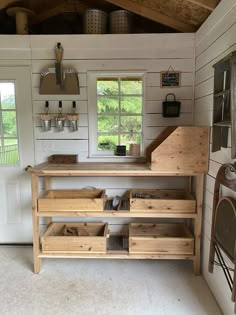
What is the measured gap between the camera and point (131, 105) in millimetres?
2561

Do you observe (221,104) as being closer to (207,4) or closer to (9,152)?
(207,4)

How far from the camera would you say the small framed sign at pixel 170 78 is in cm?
246

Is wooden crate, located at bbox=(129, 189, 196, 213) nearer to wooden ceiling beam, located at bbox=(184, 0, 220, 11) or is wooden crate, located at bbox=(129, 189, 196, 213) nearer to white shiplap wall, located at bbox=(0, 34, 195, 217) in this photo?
white shiplap wall, located at bbox=(0, 34, 195, 217)

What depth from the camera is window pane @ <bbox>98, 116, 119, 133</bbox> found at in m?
2.58

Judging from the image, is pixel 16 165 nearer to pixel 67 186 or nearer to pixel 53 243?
pixel 67 186

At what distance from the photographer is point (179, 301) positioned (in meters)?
1.88

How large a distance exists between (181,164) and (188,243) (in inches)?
27.8

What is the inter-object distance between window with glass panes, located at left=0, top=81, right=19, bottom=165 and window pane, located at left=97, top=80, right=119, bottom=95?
2.96 ft

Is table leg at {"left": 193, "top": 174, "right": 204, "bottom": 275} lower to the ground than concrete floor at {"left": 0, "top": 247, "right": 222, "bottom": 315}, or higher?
higher

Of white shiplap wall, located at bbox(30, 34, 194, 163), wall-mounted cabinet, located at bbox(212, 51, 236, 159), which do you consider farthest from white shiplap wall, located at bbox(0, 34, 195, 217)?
wall-mounted cabinet, located at bbox(212, 51, 236, 159)

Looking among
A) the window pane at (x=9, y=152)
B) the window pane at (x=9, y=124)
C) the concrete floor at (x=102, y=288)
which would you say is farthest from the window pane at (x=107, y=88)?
the concrete floor at (x=102, y=288)

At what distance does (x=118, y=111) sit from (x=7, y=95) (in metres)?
1.17

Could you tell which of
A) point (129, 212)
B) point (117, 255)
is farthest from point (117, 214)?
point (117, 255)

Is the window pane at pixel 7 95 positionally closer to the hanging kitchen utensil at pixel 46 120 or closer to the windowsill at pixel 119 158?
the hanging kitchen utensil at pixel 46 120
